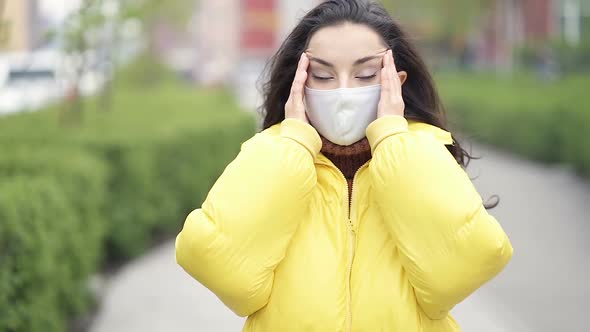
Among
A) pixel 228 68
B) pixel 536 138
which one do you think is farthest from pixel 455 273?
pixel 228 68

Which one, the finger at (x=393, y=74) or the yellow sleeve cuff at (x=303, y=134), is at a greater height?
the finger at (x=393, y=74)

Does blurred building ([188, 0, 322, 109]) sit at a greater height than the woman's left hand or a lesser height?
lesser

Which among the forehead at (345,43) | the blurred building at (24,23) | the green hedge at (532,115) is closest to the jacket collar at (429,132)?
the forehead at (345,43)

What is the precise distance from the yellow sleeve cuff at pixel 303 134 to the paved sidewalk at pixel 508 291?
12.4ft

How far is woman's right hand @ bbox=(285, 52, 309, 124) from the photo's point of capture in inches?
104

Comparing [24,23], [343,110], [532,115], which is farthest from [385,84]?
[532,115]

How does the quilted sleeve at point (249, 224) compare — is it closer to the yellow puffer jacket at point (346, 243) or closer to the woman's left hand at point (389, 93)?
the yellow puffer jacket at point (346, 243)

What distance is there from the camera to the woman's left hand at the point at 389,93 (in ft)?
8.52

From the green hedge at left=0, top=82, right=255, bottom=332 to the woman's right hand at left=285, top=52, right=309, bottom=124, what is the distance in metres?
2.49

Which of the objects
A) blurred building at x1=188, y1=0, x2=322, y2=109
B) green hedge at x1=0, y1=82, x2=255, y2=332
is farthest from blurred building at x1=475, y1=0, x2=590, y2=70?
green hedge at x1=0, y1=82, x2=255, y2=332

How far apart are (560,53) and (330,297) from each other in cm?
1668

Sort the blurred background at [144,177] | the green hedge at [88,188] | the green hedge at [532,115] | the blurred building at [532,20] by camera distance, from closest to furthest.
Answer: the green hedge at [88,188]
the blurred background at [144,177]
the green hedge at [532,115]
the blurred building at [532,20]

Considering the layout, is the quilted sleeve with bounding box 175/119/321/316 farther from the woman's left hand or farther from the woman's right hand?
the woman's left hand

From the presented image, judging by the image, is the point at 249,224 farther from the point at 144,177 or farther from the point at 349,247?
the point at 144,177
